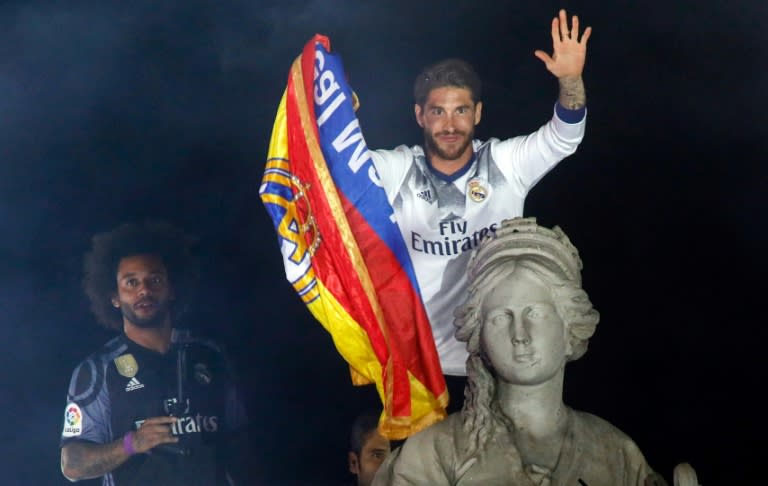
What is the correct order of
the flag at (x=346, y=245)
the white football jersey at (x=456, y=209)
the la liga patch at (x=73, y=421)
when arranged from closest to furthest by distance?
1. the flag at (x=346, y=245)
2. the white football jersey at (x=456, y=209)
3. the la liga patch at (x=73, y=421)

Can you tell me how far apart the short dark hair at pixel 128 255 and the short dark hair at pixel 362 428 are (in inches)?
47.1

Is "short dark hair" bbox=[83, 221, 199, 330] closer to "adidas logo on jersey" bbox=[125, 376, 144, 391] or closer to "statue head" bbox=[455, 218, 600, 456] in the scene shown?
"adidas logo on jersey" bbox=[125, 376, 144, 391]

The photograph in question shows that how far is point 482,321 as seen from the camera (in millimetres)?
6316

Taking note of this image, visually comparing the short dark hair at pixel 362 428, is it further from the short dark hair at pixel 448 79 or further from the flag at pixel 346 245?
the short dark hair at pixel 448 79

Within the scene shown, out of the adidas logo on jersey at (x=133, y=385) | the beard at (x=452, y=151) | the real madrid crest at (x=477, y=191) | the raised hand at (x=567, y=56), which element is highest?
the raised hand at (x=567, y=56)

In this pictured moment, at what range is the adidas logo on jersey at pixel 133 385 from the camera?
27.4 ft

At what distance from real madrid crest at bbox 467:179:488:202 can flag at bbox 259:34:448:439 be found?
0.45 m

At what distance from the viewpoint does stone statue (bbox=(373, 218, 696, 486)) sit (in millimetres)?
6199

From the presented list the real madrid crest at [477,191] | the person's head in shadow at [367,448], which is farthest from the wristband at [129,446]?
the real madrid crest at [477,191]

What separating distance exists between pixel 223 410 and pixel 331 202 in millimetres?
1379

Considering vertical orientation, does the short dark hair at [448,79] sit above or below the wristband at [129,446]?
above

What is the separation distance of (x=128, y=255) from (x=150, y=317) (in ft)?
1.24

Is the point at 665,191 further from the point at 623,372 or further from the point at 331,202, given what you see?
the point at 331,202

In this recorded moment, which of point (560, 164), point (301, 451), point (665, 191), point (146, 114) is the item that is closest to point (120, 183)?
point (146, 114)
